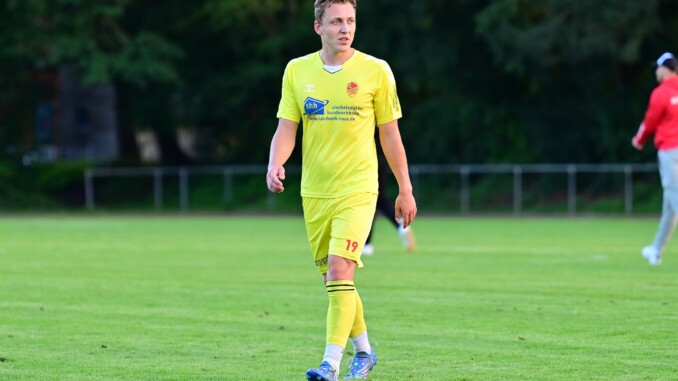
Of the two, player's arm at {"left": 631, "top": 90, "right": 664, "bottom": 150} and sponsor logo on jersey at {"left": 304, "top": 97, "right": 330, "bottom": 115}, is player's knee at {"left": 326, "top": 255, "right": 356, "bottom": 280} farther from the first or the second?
player's arm at {"left": 631, "top": 90, "right": 664, "bottom": 150}

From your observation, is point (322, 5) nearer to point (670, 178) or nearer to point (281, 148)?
point (281, 148)

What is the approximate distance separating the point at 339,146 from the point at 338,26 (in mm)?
690

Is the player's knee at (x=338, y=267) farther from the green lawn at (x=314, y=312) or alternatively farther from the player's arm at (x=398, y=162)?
the green lawn at (x=314, y=312)

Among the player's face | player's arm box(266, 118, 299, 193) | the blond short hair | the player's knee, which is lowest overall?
the player's knee

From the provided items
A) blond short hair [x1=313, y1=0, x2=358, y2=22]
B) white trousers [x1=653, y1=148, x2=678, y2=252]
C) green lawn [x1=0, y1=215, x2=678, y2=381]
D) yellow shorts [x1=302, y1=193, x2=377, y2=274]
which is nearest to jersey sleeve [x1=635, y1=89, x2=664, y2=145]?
white trousers [x1=653, y1=148, x2=678, y2=252]

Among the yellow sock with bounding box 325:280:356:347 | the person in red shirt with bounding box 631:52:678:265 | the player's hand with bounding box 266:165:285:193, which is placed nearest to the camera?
the yellow sock with bounding box 325:280:356:347

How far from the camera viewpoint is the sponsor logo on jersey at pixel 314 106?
7.72 meters

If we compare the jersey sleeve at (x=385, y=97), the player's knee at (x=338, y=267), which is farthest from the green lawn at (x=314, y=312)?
the jersey sleeve at (x=385, y=97)

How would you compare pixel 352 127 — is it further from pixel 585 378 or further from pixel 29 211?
pixel 29 211

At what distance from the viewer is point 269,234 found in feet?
89.6

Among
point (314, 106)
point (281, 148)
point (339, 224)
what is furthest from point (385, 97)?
point (339, 224)

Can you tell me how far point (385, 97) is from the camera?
7.80 metres

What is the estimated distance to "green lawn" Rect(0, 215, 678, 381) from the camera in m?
8.33

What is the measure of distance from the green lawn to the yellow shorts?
2.59 feet
